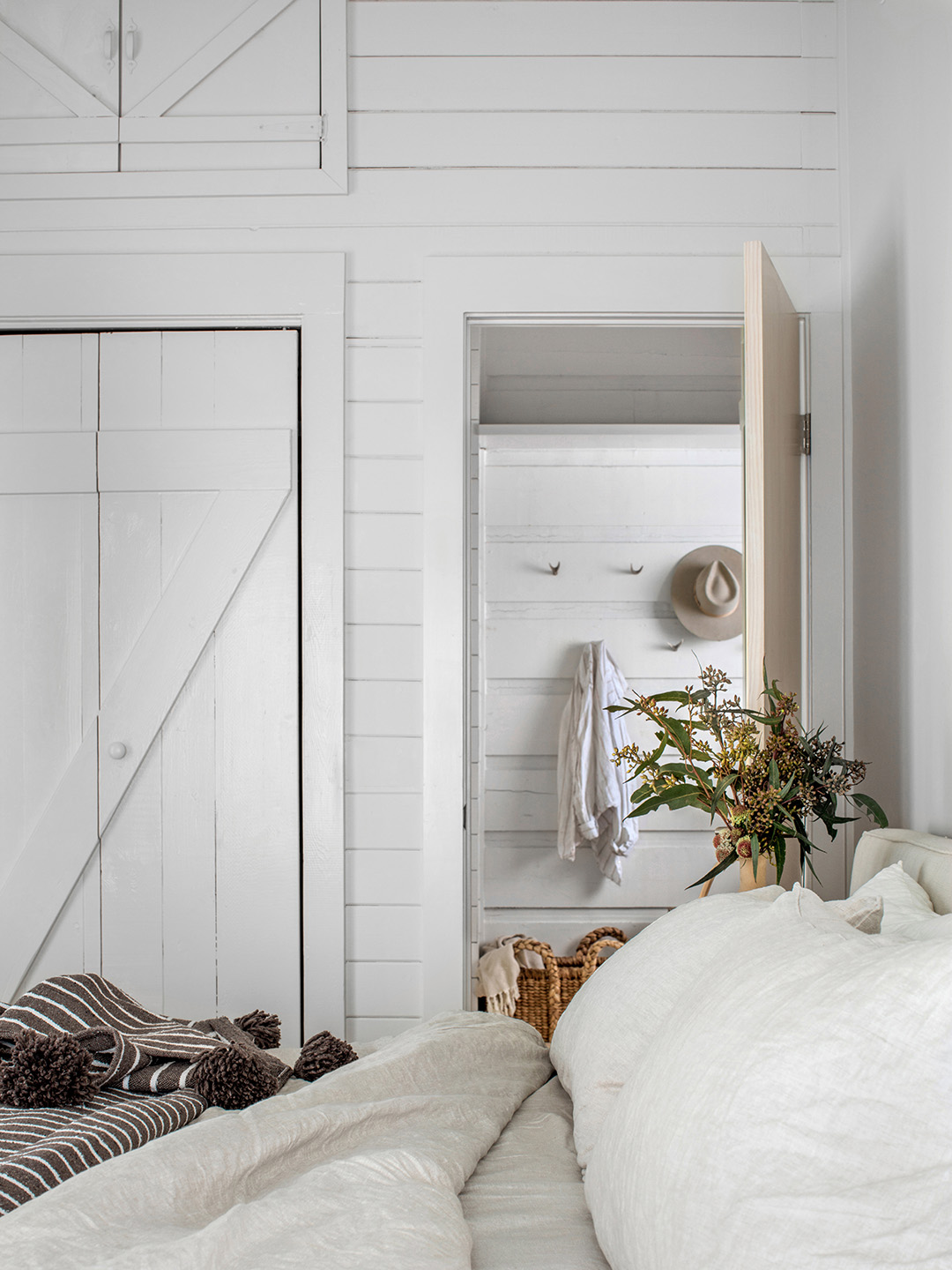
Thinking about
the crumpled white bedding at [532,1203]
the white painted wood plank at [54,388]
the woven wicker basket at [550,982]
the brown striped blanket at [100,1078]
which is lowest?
the woven wicker basket at [550,982]

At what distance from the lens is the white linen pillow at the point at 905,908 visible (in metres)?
1.00

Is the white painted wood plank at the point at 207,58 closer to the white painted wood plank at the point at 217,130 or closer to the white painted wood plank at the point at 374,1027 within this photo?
the white painted wood plank at the point at 217,130

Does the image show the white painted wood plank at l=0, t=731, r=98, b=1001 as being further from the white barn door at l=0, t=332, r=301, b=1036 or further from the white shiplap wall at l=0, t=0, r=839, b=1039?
the white shiplap wall at l=0, t=0, r=839, b=1039

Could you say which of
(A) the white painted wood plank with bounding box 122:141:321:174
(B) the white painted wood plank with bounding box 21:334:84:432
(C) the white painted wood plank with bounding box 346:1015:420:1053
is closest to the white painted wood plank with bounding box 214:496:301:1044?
(C) the white painted wood plank with bounding box 346:1015:420:1053

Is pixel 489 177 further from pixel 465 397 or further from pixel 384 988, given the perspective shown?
pixel 384 988

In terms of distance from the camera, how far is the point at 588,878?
3635 mm

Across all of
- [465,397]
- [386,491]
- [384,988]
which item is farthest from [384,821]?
[465,397]

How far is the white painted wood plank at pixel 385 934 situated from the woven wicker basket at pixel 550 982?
110 cm

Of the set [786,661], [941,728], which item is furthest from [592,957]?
[941,728]

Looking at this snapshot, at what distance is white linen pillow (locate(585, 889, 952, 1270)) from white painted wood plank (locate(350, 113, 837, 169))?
1.98 m

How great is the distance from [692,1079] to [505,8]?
2.34 meters

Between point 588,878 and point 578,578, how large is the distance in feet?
3.81

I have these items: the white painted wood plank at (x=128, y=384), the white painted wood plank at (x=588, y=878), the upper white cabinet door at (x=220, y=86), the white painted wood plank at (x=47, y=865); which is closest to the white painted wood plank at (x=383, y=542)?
the white painted wood plank at (x=128, y=384)

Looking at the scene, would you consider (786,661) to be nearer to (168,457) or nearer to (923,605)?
(923,605)
